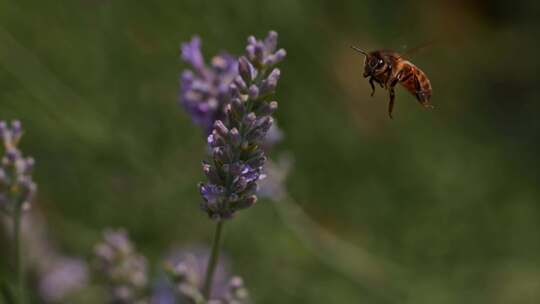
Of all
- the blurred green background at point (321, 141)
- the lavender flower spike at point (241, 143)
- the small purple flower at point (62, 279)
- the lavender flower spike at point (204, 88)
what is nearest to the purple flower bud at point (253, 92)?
the lavender flower spike at point (241, 143)

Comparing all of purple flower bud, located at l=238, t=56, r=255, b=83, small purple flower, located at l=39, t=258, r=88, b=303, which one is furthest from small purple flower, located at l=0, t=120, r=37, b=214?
small purple flower, located at l=39, t=258, r=88, b=303

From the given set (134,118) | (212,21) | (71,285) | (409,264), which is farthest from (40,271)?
(409,264)

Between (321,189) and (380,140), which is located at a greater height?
(380,140)

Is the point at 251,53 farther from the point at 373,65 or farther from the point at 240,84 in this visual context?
the point at 373,65

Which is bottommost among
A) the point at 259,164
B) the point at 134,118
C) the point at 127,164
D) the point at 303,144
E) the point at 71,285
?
the point at 259,164

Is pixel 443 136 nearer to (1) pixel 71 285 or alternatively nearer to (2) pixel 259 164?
(1) pixel 71 285

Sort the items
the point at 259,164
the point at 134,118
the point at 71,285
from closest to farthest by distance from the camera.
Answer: the point at 259,164 → the point at 71,285 → the point at 134,118

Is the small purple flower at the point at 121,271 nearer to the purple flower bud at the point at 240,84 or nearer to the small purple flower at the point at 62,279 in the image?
the small purple flower at the point at 62,279
